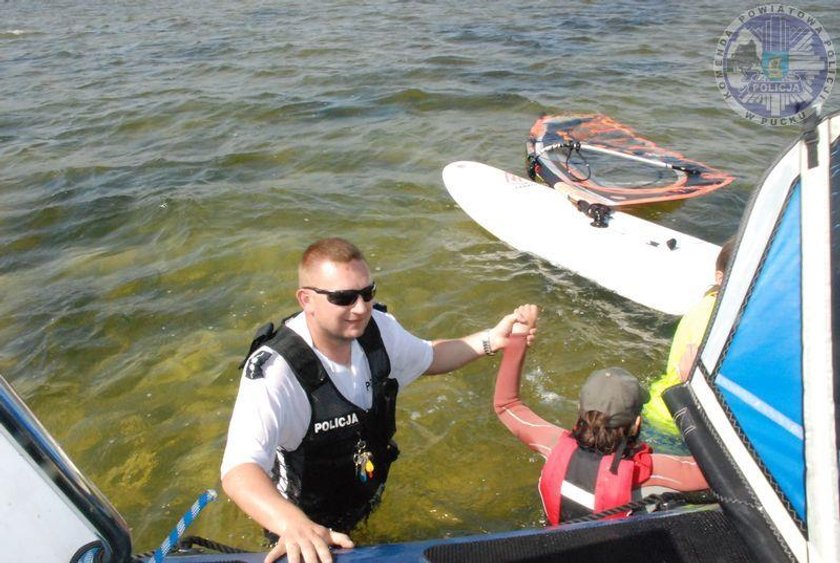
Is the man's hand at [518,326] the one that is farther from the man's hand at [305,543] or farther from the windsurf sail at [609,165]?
the windsurf sail at [609,165]

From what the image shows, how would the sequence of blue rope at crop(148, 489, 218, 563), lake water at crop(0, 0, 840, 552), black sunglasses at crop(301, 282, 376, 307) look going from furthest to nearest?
lake water at crop(0, 0, 840, 552)
black sunglasses at crop(301, 282, 376, 307)
blue rope at crop(148, 489, 218, 563)

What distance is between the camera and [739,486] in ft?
6.17

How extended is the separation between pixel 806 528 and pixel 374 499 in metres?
2.48

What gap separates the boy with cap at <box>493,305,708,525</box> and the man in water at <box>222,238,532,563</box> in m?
0.59

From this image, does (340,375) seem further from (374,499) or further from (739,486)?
(739,486)

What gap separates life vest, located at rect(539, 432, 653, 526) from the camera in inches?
113

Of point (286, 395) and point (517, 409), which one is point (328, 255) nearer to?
point (286, 395)

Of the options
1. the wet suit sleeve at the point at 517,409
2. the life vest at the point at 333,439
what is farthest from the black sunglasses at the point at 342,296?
the wet suit sleeve at the point at 517,409

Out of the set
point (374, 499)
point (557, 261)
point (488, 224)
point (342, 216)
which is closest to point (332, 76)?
point (342, 216)

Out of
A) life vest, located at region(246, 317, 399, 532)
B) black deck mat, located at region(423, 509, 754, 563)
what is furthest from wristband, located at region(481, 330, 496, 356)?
black deck mat, located at region(423, 509, 754, 563)

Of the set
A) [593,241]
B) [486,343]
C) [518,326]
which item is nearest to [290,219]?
[593,241]

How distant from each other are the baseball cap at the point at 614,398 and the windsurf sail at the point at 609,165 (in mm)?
4655

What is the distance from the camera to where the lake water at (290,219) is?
4961mm

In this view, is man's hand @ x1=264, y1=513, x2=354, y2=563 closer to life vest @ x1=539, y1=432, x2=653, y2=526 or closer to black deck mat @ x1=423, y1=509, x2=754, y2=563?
black deck mat @ x1=423, y1=509, x2=754, y2=563
